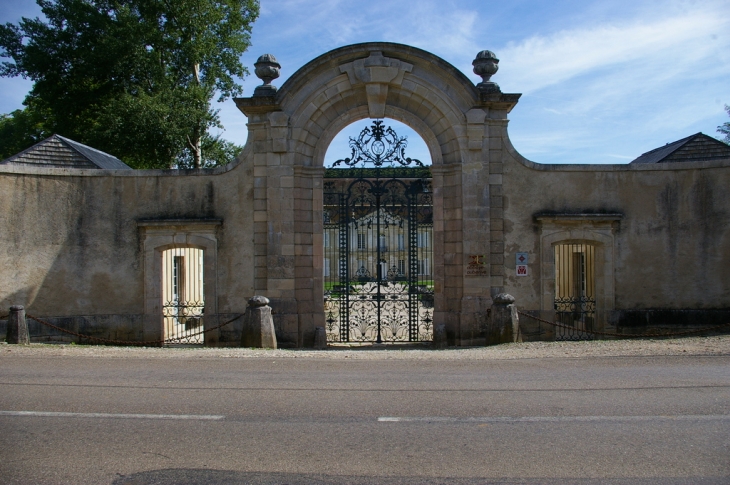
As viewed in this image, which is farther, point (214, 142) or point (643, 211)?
point (214, 142)

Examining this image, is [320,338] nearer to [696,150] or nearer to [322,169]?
[322,169]

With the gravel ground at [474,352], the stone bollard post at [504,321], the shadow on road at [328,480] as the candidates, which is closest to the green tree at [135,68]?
the gravel ground at [474,352]

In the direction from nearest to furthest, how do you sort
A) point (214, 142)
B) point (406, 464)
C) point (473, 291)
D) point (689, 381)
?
point (406, 464)
point (689, 381)
point (473, 291)
point (214, 142)

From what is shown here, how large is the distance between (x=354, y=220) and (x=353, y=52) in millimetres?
3427

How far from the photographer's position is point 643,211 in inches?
492

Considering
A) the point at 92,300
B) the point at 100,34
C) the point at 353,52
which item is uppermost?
the point at 100,34

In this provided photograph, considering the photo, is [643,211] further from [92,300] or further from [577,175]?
[92,300]

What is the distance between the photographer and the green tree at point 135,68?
22.4 metres

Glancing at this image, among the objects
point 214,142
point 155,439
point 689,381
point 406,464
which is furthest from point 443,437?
point 214,142

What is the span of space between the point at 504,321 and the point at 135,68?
1872cm

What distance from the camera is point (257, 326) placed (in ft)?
36.8

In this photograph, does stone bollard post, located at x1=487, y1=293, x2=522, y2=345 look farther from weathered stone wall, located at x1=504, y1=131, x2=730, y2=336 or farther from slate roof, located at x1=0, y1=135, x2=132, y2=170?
slate roof, located at x1=0, y1=135, x2=132, y2=170

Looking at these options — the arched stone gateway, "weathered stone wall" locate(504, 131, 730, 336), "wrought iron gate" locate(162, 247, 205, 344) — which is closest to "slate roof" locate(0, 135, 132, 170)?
the arched stone gateway

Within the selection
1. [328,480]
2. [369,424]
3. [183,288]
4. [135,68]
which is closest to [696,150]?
[369,424]
